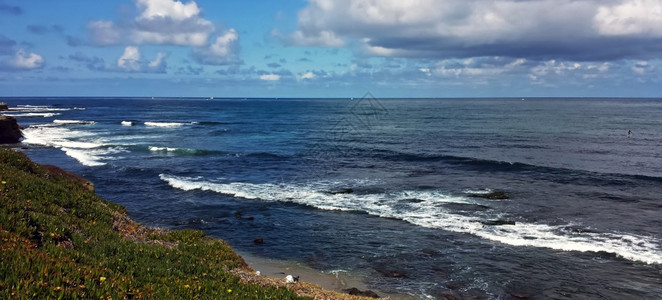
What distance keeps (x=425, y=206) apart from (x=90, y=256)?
899 inches

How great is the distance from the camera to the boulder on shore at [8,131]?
62.0 meters

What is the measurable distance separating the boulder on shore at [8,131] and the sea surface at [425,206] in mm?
4098

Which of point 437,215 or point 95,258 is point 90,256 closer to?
point 95,258

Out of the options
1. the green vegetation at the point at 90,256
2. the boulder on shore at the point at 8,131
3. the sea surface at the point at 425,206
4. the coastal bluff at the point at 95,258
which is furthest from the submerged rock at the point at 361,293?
the boulder on shore at the point at 8,131

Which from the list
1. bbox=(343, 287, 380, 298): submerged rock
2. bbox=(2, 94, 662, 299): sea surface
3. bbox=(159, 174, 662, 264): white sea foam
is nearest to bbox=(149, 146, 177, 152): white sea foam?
bbox=(2, 94, 662, 299): sea surface

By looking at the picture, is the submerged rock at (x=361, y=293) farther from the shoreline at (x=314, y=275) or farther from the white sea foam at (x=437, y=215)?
the white sea foam at (x=437, y=215)

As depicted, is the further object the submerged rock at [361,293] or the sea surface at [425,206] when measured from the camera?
the sea surface at [425,206]

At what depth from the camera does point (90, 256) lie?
34.8 feet

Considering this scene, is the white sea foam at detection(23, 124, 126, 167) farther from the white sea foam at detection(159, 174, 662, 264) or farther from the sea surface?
the white sea foam at detection(159, 174, 662, 264)

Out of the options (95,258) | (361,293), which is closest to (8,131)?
(95,258)

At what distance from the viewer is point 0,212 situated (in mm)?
11023

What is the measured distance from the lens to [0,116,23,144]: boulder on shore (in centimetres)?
6200

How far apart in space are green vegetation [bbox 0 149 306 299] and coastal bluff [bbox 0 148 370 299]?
0.02 metres

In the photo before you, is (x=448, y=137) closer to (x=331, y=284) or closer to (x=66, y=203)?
(x=331, y=284)
